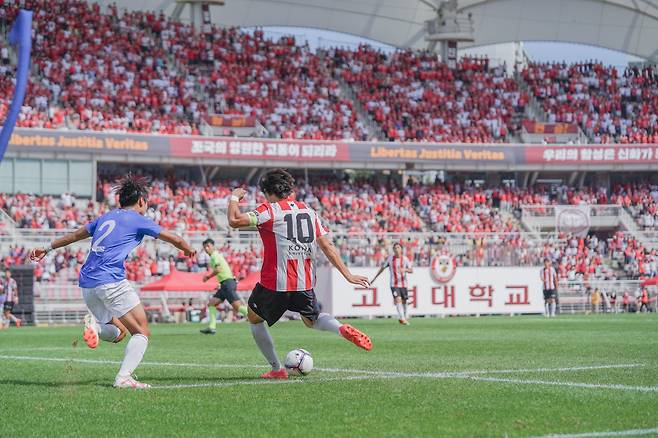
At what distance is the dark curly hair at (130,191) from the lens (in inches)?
429

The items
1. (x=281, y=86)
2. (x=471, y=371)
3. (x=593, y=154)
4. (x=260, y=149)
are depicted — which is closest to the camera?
(x=471, y=371)

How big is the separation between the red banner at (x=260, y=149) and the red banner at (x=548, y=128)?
1147 centimetres

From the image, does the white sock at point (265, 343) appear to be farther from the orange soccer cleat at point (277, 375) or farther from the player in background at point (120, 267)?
the player in background at point (120, 267)

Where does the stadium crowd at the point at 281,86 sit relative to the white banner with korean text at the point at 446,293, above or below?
above

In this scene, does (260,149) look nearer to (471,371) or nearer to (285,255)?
(471,371)

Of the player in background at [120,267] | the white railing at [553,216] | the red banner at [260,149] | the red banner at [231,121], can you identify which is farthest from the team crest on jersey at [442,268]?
the player in background at [120,267]

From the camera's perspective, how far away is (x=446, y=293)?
37.5 meters

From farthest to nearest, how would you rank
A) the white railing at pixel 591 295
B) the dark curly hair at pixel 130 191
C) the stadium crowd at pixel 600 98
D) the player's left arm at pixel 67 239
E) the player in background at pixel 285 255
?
the stadium crowd at pixel 600 98, the white railing at pixel 591 295, the player in background at pixel 285 255, the player's left arm at pixel 67 239, the dark curly hair at pixel 130 191

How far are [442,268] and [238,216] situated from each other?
27104mm

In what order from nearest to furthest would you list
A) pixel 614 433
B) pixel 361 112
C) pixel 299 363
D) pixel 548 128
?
pixel 614 433, pixel 299 363, pixel 361 112, pixel 548 128

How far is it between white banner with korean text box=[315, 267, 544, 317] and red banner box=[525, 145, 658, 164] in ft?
68.5

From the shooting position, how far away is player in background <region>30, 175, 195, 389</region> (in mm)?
10609

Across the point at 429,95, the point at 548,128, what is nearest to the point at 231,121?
the point at 429,95

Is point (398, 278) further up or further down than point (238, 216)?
further down
